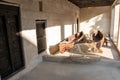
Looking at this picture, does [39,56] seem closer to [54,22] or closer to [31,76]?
[31,76]

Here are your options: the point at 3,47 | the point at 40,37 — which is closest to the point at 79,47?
the point at 40,37

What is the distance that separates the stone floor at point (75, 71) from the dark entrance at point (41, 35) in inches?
26.9

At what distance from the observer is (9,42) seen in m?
3.61

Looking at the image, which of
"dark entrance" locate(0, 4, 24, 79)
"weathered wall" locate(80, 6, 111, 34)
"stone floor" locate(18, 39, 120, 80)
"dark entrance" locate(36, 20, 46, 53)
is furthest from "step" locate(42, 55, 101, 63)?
"weathered wall" locate(80, 6, 111, 34)

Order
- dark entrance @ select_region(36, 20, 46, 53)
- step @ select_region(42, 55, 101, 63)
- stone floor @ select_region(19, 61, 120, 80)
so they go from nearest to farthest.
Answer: stone floor @ select_region(19, 61, 120, 80)
step @ select_region(42, 55, 101, 63)
dark entrance @ select_region(36, 20, 46, 53)

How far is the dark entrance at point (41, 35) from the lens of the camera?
16.9 ft

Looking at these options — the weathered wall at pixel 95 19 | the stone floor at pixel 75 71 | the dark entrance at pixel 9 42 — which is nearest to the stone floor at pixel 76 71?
the stone floor at pixel 75 71

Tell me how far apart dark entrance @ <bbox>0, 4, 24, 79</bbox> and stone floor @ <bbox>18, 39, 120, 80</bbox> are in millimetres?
524

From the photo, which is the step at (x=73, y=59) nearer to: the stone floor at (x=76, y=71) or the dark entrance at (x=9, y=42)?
the stone floor at (x=76, y=71)

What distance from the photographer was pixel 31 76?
13.4 ft

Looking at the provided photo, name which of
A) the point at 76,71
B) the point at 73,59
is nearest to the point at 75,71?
the point at 76,71

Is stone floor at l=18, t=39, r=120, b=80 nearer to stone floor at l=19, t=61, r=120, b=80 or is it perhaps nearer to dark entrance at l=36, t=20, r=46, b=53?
stone floor at l=19, t=61, r=120, b=80

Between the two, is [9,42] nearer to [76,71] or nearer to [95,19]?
[76,71]

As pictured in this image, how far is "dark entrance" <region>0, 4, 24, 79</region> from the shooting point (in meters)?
3.37
